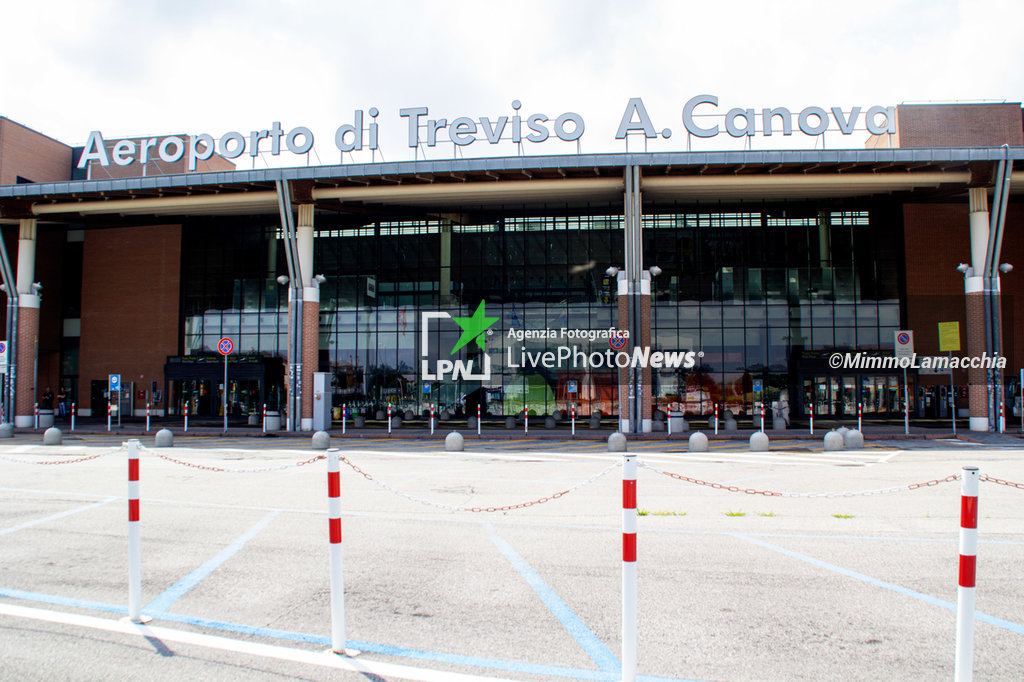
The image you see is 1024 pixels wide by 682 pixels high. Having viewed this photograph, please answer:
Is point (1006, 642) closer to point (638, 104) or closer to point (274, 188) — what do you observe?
point (638, 104)

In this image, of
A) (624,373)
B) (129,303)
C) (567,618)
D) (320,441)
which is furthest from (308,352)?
(567,618)

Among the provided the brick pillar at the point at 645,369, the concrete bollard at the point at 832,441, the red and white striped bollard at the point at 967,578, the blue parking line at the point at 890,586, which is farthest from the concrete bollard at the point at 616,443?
the red and white striped bollard at the point at 967,578

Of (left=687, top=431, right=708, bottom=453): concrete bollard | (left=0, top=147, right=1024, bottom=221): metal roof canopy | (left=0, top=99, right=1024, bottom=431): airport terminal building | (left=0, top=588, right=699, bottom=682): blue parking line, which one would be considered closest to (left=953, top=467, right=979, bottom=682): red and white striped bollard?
(left=0, top=588, right=699, bottom=682): blue parking line

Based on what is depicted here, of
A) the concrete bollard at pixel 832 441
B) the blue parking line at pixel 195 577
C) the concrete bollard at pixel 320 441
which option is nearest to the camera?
the blue parking line at pixel 195 577

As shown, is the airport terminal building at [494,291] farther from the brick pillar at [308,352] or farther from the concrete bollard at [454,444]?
the concrete bollard at [454,444]

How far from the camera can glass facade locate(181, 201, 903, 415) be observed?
112ft

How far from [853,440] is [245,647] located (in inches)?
825

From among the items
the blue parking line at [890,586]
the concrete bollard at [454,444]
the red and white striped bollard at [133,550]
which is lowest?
the concrete bollard at [454,444]

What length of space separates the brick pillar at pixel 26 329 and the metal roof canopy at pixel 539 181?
1697 mm

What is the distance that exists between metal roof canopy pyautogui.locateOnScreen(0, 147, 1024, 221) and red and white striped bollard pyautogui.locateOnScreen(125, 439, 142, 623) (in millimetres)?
22690

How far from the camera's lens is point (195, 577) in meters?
6.09

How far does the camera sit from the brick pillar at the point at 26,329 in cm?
3152

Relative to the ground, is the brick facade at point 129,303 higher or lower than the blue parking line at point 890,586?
higher

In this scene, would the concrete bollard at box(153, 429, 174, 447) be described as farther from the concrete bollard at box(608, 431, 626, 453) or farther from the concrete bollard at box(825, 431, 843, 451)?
the concrete bollard at box(825, 431, 843, 451)
